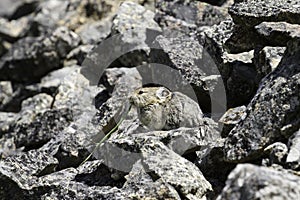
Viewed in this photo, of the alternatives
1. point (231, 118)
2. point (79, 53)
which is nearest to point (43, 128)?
point (79, 53)

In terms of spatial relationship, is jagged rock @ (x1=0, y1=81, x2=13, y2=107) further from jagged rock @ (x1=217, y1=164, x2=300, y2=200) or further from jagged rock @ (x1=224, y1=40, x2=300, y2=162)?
jagged rock @ (x1=217, y1=164, x2=300, y2=200)

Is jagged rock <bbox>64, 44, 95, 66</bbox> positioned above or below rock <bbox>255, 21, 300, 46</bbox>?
below

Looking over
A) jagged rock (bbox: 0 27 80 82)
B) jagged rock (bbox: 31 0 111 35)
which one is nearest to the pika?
jagged rock (bbox: 0 27 80 82)

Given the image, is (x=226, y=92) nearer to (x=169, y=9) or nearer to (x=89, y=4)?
(x=169, y=9)

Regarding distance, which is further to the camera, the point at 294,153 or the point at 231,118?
the point at 231,118

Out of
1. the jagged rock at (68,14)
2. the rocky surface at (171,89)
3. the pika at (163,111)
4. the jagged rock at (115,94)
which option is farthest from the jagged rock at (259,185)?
the jagged rock at (68,14)

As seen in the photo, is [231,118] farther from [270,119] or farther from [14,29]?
[14,29]
